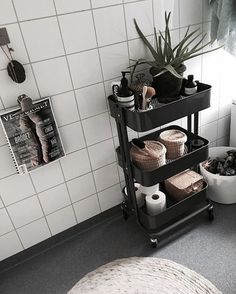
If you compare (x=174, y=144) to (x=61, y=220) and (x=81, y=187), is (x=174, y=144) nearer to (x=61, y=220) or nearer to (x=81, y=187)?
(x=81, y=187)

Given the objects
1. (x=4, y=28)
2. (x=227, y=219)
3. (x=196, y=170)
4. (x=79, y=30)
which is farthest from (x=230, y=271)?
(x=4, y=28)

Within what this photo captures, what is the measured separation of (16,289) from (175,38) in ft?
5.15

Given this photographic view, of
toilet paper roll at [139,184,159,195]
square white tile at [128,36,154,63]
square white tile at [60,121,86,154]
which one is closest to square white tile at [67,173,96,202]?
square white tile at [60,121,86,154]

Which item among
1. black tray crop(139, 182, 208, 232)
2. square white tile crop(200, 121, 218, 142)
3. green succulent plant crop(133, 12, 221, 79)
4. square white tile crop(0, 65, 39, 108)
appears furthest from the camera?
square white tile crop(200, 121, 218, 142)

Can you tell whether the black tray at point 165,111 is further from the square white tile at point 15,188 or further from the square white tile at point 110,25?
Answer: the square white tile at point 15,188

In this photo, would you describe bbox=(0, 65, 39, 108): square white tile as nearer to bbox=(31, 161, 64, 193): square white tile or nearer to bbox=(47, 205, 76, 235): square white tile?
bbox=(31, 161, 64, 193): square white tile

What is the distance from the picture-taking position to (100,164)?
1.57 m

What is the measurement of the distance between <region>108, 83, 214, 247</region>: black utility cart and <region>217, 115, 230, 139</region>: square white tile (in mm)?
381

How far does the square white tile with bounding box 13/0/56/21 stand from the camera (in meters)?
1.08

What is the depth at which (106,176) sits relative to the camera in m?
1.63

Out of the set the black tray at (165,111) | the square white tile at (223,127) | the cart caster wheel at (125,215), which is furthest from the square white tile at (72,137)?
the square white tile at (223,127)

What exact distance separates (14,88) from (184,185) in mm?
1010

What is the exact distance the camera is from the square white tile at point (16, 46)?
110 centimetres

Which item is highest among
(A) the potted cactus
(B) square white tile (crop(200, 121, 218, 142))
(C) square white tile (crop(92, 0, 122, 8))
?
(C) square white tile (crop(92, 0, 122, 8))
